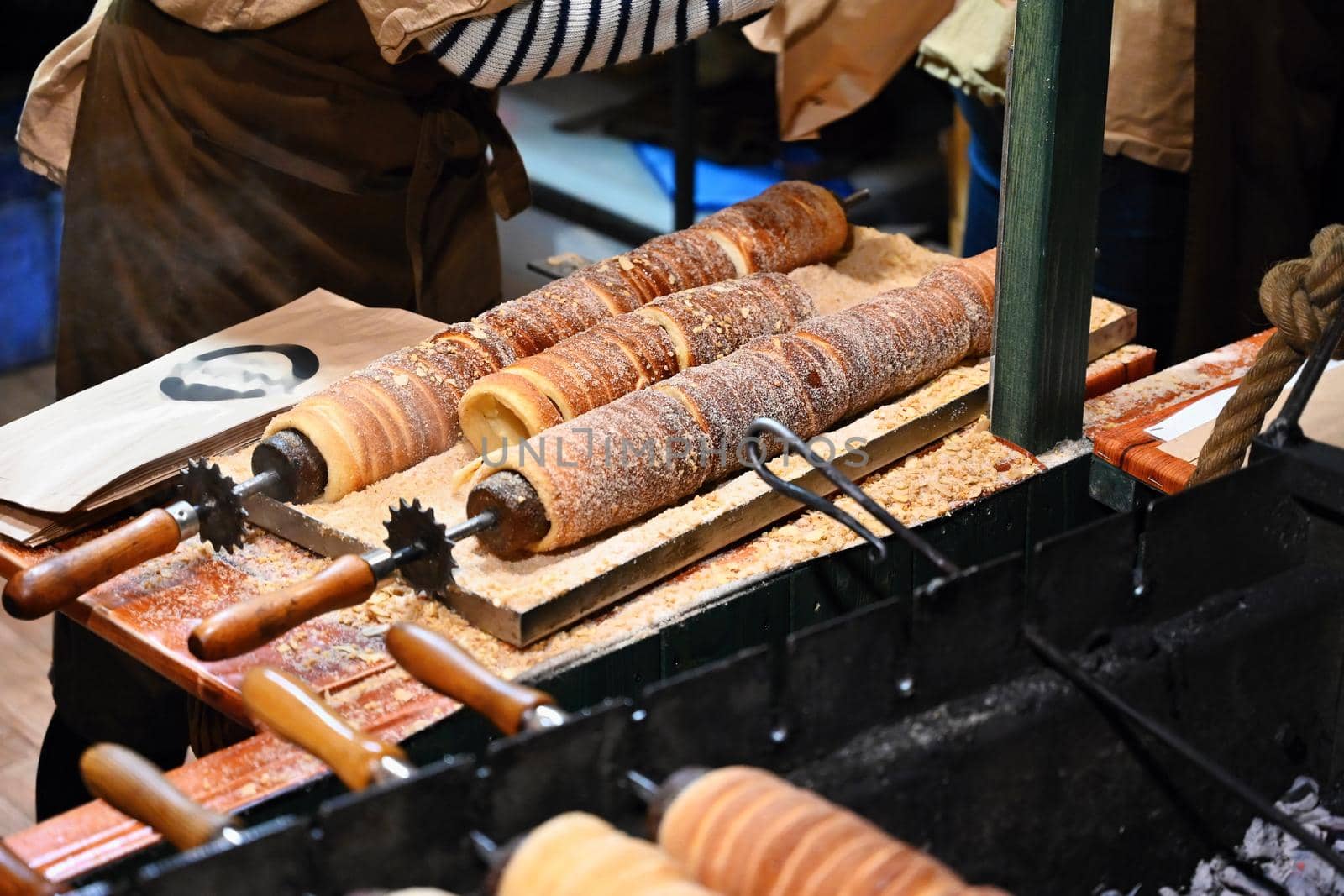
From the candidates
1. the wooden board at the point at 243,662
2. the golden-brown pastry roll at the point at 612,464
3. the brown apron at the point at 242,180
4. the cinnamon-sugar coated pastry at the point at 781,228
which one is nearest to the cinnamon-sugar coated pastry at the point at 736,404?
the golden-brown pastry roll at the point at 612,464

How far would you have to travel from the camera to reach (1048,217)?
1666 mm

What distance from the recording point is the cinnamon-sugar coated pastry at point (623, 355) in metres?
1.69

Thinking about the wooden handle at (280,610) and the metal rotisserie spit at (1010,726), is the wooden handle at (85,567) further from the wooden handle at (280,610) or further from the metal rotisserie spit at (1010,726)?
the metal rotisserie spit at (1010,726)

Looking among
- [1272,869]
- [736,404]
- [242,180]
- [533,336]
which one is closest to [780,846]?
[1272,869]

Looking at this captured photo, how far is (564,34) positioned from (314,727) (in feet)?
3.67

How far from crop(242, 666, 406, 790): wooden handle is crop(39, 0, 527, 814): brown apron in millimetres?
1047

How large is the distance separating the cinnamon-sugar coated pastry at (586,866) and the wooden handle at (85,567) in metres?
0.72

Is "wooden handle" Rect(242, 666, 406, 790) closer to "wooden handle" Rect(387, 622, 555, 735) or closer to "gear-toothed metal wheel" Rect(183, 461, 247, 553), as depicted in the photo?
"wooden handle" Rect(387, 622, 555, 735)

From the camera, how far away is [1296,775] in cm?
135

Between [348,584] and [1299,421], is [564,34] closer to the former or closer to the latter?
[348,584]

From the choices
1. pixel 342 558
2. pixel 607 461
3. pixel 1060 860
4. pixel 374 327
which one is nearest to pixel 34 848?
pixel 342 558

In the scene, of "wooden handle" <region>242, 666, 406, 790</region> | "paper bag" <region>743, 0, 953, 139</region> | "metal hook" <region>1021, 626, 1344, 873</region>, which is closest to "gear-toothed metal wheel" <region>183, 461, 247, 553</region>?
"wooden handle" <region>242, 666, 406, 790</region>

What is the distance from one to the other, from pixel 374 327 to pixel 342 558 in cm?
67

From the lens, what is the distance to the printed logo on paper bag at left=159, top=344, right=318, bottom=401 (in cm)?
187
